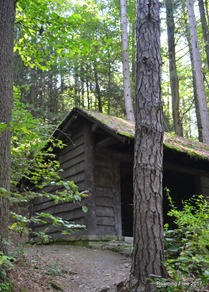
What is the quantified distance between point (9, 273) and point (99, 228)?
4545mm

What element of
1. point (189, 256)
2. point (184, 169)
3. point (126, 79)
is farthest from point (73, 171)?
point (126, 79)

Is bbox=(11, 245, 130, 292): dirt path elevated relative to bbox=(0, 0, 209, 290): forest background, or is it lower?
lower

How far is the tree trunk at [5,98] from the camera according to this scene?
4285mm

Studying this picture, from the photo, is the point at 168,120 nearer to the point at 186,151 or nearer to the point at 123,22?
the point at 123,22

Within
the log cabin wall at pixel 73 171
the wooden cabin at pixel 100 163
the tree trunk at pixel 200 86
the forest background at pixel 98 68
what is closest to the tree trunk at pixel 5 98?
the wooden cabin at pixel 100 163

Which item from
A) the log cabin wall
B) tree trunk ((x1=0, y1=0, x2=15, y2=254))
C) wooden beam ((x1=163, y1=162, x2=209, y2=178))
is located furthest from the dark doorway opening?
tree trunk ((x1=0, y1=0, x2=15, y2=254))

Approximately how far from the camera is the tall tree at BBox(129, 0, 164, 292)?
4.16m

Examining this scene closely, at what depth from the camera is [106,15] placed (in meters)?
22.8

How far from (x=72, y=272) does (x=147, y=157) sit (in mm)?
2676

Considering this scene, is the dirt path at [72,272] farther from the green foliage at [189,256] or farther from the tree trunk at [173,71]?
the tree trunk at [173,71]

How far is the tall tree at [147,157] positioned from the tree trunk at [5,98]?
68.1 inches

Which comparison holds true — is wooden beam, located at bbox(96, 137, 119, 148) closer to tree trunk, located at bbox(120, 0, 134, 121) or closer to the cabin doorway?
the cabin doorway

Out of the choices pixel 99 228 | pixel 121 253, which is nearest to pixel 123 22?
pixel 99 228

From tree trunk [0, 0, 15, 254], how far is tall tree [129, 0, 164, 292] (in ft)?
5.68
